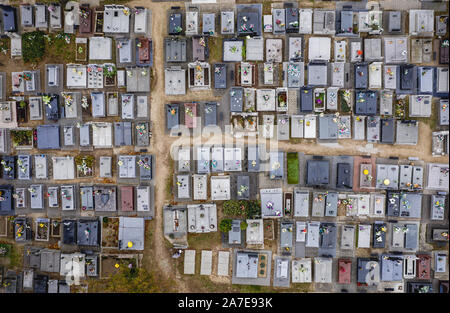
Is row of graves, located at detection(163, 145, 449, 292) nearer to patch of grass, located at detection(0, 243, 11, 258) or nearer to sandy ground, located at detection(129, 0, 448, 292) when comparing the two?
sandy ground, located at detection(129, 0, 448, 292)

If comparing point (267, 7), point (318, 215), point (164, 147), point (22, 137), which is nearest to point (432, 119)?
point (318, 215)

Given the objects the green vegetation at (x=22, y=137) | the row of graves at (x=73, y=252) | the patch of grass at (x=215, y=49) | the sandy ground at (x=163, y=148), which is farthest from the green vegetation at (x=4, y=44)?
the patch of grass at (x=215, y=49)

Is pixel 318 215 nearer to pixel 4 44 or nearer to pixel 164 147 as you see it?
pixel 164 147

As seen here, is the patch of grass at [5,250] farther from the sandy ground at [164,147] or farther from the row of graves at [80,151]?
the sandy ground at [164,147]

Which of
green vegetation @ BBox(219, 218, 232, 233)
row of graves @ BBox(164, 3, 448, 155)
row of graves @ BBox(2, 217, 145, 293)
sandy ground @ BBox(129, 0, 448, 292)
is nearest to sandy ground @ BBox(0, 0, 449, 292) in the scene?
sandy ground @ BBox(129, 0, 448, 292)

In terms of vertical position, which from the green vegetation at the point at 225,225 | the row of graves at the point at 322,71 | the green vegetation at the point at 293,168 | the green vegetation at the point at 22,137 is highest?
the row of graves at the point at 322,71

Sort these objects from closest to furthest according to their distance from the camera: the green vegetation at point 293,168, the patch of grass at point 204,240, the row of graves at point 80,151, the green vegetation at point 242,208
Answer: the green vegetation at point 242,208
the row of graves at point 80,151
the green vegetation at point 293,168
the patch of grass at point 204,240

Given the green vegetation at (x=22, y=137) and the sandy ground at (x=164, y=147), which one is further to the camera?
the green vegetation at (x=22, y=137)

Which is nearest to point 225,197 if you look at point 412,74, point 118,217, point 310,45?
point 118,217
